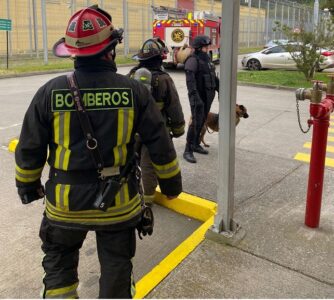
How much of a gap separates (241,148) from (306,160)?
1.03 metres

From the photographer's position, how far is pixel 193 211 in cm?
449

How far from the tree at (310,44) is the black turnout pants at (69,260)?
527 inches

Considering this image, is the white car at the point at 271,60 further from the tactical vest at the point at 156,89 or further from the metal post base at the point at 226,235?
the metal post base at the point at 226,235

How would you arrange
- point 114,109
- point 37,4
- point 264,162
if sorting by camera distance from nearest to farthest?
point 114,109 → point 264,162 → point 37,4

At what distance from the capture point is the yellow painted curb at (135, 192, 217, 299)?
10.3ft

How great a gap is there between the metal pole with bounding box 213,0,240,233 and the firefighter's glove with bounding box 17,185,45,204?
1600 millimetres

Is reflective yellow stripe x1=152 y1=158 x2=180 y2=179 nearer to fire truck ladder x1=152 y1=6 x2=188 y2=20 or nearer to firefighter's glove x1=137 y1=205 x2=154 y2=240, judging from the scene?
firefighter's glove x1=137 y1=205 x2=154 y2=240

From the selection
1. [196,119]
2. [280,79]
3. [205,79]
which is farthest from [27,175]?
[280,79]

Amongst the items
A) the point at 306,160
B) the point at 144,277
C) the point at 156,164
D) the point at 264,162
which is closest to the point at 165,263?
the point at 144,277

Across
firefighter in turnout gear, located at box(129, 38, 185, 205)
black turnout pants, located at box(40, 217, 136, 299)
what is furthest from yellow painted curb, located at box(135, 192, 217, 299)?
firefighter in turnout gear, located at box(129, 38, 185, 205)

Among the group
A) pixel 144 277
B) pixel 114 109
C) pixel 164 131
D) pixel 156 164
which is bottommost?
pixel 144 277

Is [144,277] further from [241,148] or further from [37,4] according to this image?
[37,4]

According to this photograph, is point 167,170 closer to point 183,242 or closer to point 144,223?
point 144,223

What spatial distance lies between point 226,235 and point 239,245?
0.14 meters
